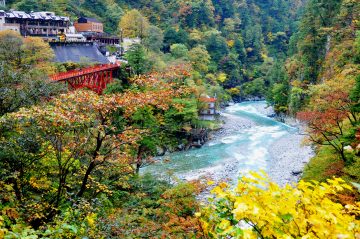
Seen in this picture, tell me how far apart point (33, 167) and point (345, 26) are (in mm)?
35852

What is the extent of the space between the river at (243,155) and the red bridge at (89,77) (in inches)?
302

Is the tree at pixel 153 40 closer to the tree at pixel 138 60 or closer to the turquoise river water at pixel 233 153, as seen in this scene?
the turquoise river water at pixel 233 153

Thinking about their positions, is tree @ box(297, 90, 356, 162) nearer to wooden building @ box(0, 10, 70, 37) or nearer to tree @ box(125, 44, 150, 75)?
tree @ box(125, 44, 150, 75)

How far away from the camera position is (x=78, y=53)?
35.1 metres

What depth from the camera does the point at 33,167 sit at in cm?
806

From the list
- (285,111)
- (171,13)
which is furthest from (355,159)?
(171,13)

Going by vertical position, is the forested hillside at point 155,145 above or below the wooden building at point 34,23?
below

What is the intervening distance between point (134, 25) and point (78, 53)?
1703cm

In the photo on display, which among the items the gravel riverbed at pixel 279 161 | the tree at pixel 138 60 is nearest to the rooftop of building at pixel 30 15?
the tree at pixel 138 60

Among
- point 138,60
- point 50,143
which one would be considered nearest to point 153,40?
point 138,60

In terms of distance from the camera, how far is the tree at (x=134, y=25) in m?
49.5

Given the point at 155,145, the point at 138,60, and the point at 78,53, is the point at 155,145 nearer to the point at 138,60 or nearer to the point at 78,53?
the point at 138,60

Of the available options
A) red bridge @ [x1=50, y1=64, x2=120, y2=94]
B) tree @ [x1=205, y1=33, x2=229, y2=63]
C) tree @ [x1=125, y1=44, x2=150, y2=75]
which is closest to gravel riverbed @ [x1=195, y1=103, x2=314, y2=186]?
tree @ [x1=125, y1=44, x2=150, y2=75]

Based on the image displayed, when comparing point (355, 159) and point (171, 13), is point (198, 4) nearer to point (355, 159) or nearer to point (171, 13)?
point (171, 13)
